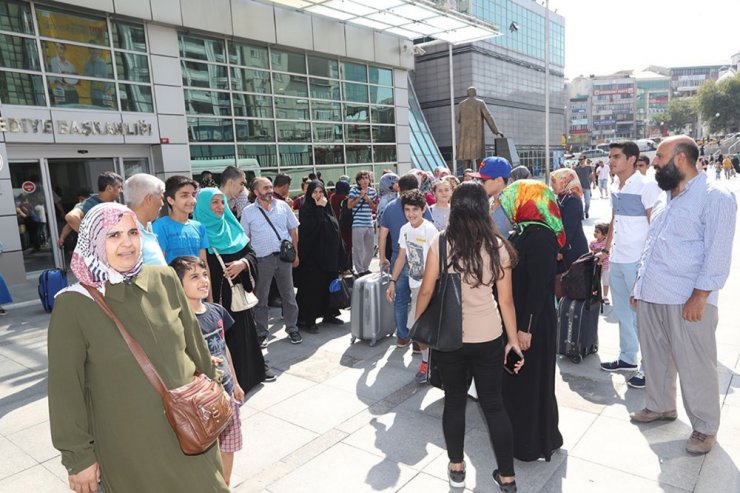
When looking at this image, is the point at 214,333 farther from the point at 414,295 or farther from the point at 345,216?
the point at 345,216

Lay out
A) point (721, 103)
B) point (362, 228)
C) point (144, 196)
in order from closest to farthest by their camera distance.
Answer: point (144, 196), point (362, 228), point (721, 103)

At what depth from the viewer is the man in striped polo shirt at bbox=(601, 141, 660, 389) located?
437cm

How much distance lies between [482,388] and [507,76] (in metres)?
→ 42.6

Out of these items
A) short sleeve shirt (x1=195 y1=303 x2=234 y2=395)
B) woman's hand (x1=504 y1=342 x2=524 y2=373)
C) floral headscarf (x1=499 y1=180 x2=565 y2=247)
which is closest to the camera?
short sleeve shirt (x1=195 y1=303 x2=234 y2=395)

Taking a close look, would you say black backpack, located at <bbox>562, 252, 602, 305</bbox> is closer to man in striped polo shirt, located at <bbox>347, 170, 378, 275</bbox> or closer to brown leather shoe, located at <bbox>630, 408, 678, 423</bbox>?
brown leather shoe, located at <bbox>630, 408, 678, 423</bbox>

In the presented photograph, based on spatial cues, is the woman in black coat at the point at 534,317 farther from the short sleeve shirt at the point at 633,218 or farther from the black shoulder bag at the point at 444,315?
Result: the short sleeve shirt at the point at 633,218

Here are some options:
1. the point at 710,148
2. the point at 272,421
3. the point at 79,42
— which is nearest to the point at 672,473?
the point at 272,421

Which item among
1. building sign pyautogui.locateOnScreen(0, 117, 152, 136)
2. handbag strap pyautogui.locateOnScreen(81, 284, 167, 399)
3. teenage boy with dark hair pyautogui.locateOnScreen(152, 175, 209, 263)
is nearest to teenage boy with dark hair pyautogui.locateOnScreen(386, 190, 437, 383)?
teenage boy with dark hair pyautogui.locateOnScreen(152, 175, 209, 263)

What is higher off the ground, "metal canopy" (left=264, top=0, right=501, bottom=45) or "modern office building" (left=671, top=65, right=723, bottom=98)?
"modern office building" (left=671, top=65, right=723, bottom=98)

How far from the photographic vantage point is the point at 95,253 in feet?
5.85

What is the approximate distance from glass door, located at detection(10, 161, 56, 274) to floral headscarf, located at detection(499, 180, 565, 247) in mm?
10208

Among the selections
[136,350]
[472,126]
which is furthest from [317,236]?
[472,126]

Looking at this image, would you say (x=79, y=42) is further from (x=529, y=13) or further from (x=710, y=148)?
(x=710, y=148)

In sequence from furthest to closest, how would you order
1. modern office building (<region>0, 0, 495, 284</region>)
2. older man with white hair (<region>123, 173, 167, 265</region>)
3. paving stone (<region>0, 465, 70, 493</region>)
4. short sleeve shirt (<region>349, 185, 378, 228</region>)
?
1. modern office building (<region>0, 0, 495, 284</region>)
2. short sleeve shirt (<region>349, 185, 378, 228</region>)
3. older man with white hair (<region>123, 173, 167, 265</region>)
4. paving stone (<region>0, 465, 70, 493</region>)
